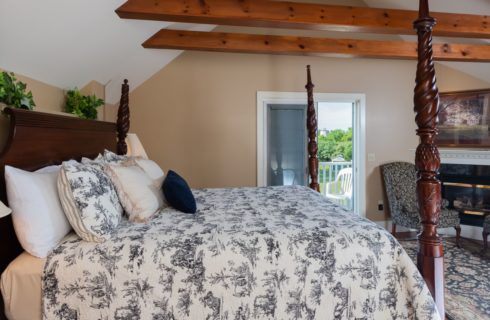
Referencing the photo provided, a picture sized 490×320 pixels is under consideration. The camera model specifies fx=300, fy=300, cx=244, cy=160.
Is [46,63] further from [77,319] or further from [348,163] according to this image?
[348,163]

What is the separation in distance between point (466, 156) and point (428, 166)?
3.42 m

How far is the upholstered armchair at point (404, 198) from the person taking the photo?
12.5 feet

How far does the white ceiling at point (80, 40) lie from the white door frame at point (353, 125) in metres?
1.28

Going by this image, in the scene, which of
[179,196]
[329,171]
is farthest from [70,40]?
[329,171]

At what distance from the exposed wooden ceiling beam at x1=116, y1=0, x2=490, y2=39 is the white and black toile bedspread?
5.89ft

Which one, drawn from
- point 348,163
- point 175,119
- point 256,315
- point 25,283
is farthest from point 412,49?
point 25,283

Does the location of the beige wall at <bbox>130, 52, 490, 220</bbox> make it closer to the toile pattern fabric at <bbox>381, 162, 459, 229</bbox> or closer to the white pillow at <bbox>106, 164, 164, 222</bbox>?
the toile pattern fabric at <bbox>381, 162, 459, 229</bbox>

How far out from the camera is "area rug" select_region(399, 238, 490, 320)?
93.1 inches

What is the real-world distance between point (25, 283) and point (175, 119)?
302cm

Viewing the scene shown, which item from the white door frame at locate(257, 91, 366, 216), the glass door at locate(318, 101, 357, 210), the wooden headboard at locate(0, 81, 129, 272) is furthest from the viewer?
the glass door at locate(318, 101, 357, 210)

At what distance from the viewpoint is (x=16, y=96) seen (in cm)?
168

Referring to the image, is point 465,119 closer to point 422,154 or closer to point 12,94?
point 422,154

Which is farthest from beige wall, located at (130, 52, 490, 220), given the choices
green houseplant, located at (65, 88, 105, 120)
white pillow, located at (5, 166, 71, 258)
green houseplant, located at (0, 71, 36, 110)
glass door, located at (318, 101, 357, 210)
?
white pillow, located at (5, 166, 71, 258)

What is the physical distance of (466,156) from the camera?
427 centimetres
